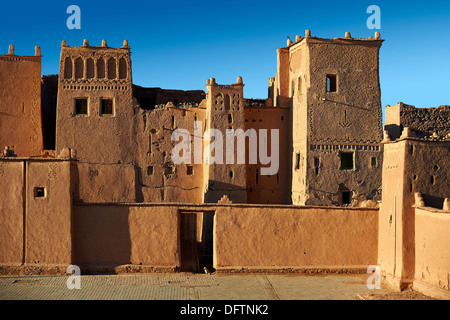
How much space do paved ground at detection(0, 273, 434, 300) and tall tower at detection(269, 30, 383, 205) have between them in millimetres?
7287

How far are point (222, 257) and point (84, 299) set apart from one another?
5442mm

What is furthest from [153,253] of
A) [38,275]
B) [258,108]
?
[258,108]

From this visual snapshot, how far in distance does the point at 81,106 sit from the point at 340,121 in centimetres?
1182

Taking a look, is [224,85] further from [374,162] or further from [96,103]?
[374,162]

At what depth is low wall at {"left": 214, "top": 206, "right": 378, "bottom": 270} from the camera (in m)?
22.4

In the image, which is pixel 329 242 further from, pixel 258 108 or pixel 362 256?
pixel 258 108

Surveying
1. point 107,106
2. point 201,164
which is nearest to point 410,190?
point 201,164

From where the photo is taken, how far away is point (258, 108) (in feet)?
100

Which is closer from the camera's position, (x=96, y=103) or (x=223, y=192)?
(x=223, y=192)

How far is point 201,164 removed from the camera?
30.3 meters

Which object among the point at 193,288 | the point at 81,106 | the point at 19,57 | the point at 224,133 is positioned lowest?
the point at 193,288

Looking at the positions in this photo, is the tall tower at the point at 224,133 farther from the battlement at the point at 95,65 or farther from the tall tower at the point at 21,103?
the tall tower at the point at 21,103

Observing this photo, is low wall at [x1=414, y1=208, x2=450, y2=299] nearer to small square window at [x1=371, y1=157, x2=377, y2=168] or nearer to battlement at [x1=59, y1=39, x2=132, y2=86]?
small square window at [x1=371, y1=157, x2=377, y2=168]

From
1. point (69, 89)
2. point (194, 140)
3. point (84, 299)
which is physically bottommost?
point (84, 299)
